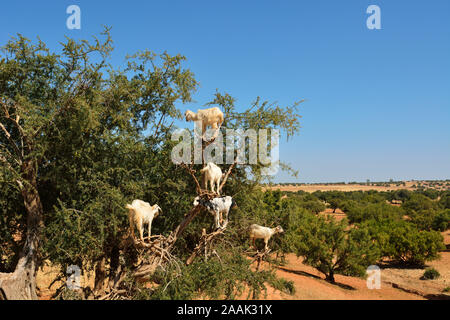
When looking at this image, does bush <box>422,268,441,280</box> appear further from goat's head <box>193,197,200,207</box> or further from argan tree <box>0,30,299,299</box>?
goat's head <box>193,197,200,207</box>

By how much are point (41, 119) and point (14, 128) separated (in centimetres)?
212

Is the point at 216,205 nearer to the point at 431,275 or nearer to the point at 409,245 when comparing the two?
the point at 431,275

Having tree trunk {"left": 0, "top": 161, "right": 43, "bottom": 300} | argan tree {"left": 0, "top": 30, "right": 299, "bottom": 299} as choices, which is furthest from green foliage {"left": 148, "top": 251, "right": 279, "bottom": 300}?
tree trunk {"left": 0, "top": 161, "right": 43, "bottom": 300}

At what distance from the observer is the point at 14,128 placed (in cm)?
973

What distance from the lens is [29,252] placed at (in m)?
8.44

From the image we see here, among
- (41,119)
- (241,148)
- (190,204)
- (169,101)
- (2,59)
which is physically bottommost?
(190,204)

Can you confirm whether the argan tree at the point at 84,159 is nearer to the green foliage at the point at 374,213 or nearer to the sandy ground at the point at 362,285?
the sandy ground at the point at 362,285

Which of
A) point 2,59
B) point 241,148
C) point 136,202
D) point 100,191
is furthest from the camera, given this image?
point 241,148

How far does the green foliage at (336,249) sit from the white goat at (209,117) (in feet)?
57.1

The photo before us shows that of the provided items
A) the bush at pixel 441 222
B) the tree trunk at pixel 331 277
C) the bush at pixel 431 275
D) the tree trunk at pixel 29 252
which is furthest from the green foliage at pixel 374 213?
the tree trunk at pixel 29 252

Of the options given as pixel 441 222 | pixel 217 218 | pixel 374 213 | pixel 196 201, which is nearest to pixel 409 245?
pixel 441 222
